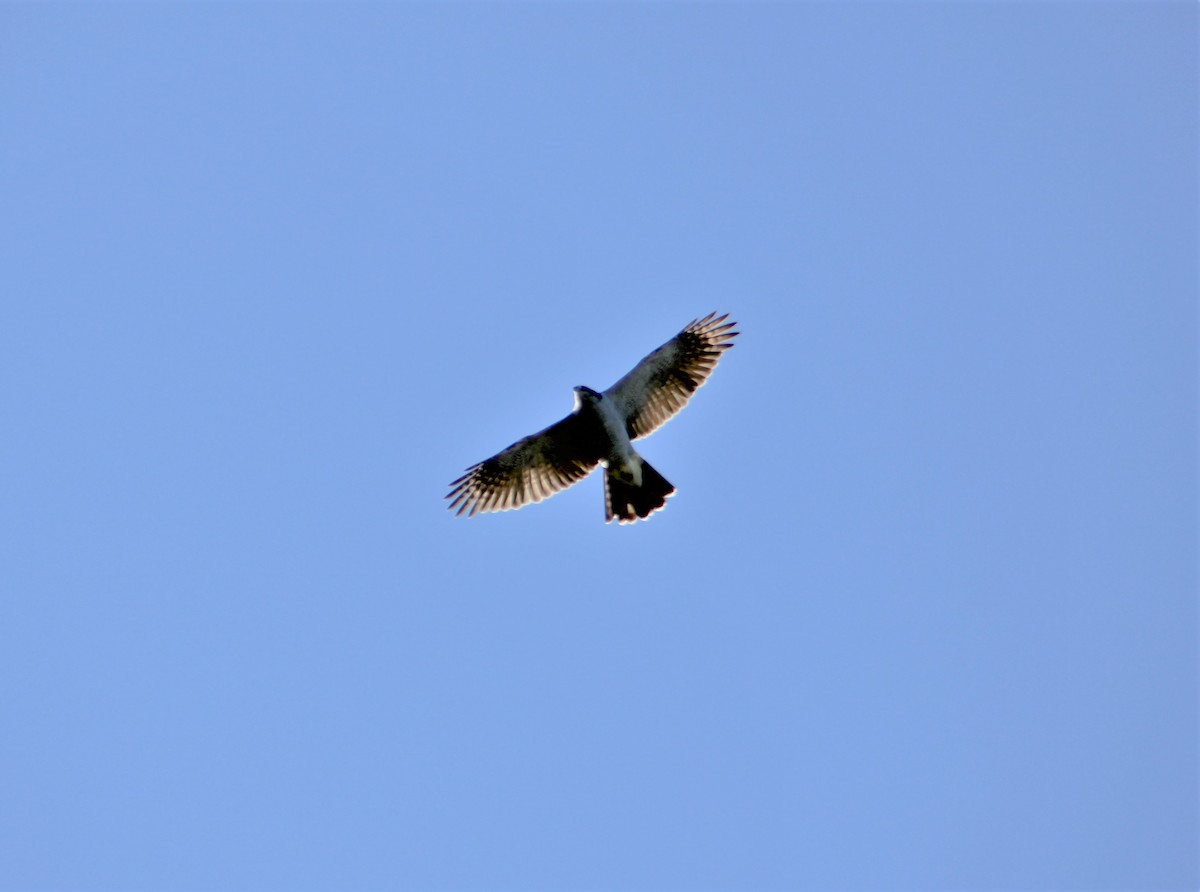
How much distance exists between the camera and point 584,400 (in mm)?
15305

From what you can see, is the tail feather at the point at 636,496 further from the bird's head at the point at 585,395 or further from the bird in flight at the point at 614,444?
the bird's head at the point at 585,395

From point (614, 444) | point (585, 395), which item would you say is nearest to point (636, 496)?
point (614, 444)

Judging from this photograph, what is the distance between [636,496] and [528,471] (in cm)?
134

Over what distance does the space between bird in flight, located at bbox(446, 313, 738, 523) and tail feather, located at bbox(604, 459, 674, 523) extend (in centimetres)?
1

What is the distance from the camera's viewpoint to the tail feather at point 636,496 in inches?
615

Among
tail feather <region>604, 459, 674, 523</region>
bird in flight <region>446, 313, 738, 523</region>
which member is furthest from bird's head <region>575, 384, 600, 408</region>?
tail feather <region>604, 459, 674, 523</region>

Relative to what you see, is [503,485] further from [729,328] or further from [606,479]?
[729,328]

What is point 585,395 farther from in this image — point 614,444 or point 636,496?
point 636,496

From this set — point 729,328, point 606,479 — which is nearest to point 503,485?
point 606,479

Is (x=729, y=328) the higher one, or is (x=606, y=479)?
(x=729, y=328)

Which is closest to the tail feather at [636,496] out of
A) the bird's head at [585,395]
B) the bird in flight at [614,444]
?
the bird in flight at [614,444]

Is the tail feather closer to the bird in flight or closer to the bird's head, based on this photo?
the bird in flight

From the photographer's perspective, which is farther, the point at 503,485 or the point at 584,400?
the point at 503,485

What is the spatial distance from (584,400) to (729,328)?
6.51 ft
